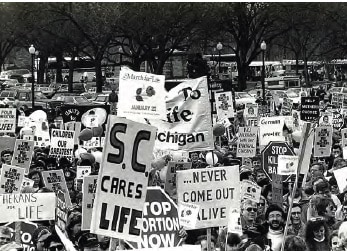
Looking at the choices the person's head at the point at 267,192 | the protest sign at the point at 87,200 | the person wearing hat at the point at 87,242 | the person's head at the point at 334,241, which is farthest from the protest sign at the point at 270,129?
the person's head at the point at 334,241

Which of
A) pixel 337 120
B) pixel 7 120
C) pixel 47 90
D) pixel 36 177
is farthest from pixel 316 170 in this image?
pixel 47 90

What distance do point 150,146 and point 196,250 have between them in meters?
1.09

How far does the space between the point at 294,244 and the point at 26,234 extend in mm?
2928

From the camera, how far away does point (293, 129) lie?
61.1 feet

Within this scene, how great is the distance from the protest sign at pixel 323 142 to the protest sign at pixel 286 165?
417cm

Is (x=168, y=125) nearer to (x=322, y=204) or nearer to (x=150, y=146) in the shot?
(x=322, y=204)

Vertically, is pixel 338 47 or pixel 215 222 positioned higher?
pixel 338 47

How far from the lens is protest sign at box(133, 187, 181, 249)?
8.21m

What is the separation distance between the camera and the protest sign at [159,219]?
8211mm

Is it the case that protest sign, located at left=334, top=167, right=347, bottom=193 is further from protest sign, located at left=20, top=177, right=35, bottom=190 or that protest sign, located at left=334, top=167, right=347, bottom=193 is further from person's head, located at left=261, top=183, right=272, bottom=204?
protest sign, located at left=20, top=177, right=35, bottom=190

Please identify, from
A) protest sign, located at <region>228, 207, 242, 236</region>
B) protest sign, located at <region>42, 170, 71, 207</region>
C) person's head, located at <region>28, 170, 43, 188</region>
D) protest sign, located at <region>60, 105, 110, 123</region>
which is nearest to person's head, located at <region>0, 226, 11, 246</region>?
protest sign, located at <region>228, 207, 242, 236</region>

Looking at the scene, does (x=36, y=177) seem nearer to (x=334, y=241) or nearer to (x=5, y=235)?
(x=5, y=235)

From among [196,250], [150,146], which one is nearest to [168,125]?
[150,146]

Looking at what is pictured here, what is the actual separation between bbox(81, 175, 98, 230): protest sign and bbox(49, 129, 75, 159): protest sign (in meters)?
5.72
